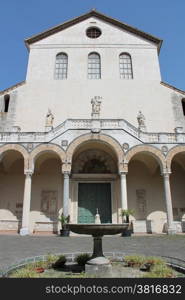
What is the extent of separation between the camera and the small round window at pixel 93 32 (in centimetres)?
2391

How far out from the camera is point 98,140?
16.0m

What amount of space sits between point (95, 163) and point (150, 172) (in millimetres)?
4266

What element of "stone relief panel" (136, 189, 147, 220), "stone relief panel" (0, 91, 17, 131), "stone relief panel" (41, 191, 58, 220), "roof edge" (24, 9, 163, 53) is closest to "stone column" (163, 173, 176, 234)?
"stone relief panel" (136, 189, 147, 220)

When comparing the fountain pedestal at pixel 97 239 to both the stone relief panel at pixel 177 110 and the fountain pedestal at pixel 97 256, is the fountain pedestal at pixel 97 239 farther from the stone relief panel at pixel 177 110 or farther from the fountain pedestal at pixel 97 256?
the stone relief panel at pixel 177 110

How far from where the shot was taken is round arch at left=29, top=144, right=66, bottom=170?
51.2 ft

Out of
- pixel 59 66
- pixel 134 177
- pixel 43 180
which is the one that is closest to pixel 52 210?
pixel 43 180

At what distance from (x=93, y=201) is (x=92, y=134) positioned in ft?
17.0

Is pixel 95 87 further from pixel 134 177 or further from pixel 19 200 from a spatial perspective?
pixel 19 200

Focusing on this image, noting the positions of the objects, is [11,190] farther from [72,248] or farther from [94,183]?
[72,248]

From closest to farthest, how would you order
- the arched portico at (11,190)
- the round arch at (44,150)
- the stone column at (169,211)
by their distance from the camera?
the stone column at (169,211)
the round arch at (44,150)
the arched portico at (11,190)

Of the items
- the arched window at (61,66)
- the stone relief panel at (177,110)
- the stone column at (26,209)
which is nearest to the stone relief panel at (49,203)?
the stone column at (26,209)

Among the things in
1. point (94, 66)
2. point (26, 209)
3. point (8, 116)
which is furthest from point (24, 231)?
point (94, 66)

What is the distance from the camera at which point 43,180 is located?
18266 millimetres

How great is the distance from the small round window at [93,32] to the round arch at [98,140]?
12944mm
